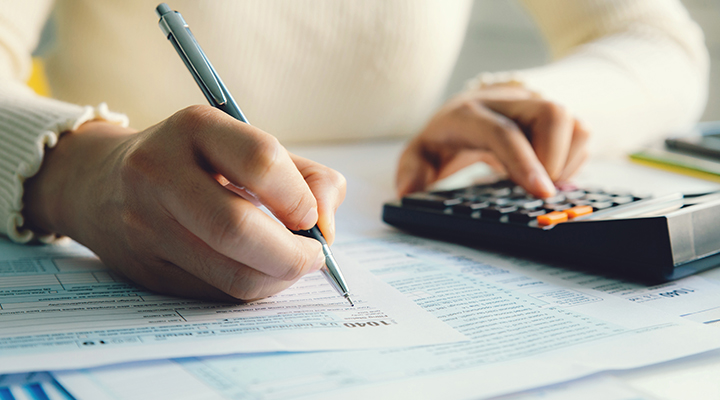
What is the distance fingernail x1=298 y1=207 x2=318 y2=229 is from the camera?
0.24m

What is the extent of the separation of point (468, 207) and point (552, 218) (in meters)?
0.06

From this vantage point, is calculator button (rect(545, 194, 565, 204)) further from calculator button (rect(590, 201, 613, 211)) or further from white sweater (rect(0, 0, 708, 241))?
white sweater (rect(0, 0, 708, 241))

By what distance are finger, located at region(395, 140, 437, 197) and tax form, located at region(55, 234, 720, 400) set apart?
8.0 inches

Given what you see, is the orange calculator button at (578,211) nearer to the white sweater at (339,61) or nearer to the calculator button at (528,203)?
the calculator button at (528,203)

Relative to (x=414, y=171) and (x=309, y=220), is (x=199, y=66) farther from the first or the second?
(x=414, y=171)

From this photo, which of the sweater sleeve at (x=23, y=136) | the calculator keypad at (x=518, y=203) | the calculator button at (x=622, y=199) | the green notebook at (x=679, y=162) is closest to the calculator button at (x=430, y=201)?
the calculator keypad at (x=518, y=203)

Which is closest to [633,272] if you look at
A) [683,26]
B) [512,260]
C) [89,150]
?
[512,260]

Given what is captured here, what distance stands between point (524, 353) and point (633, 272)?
4.8 inches

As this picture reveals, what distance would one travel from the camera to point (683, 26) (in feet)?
2.54

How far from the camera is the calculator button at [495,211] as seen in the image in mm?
342

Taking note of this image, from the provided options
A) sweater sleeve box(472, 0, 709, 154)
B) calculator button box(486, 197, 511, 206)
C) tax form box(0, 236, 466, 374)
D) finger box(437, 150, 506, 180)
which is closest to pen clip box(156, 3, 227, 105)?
tax form box(0, 236, 466, 374)

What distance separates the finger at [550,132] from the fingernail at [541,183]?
4cm

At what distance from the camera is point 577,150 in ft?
1.54

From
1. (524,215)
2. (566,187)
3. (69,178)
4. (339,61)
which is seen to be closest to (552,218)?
(524,215)
